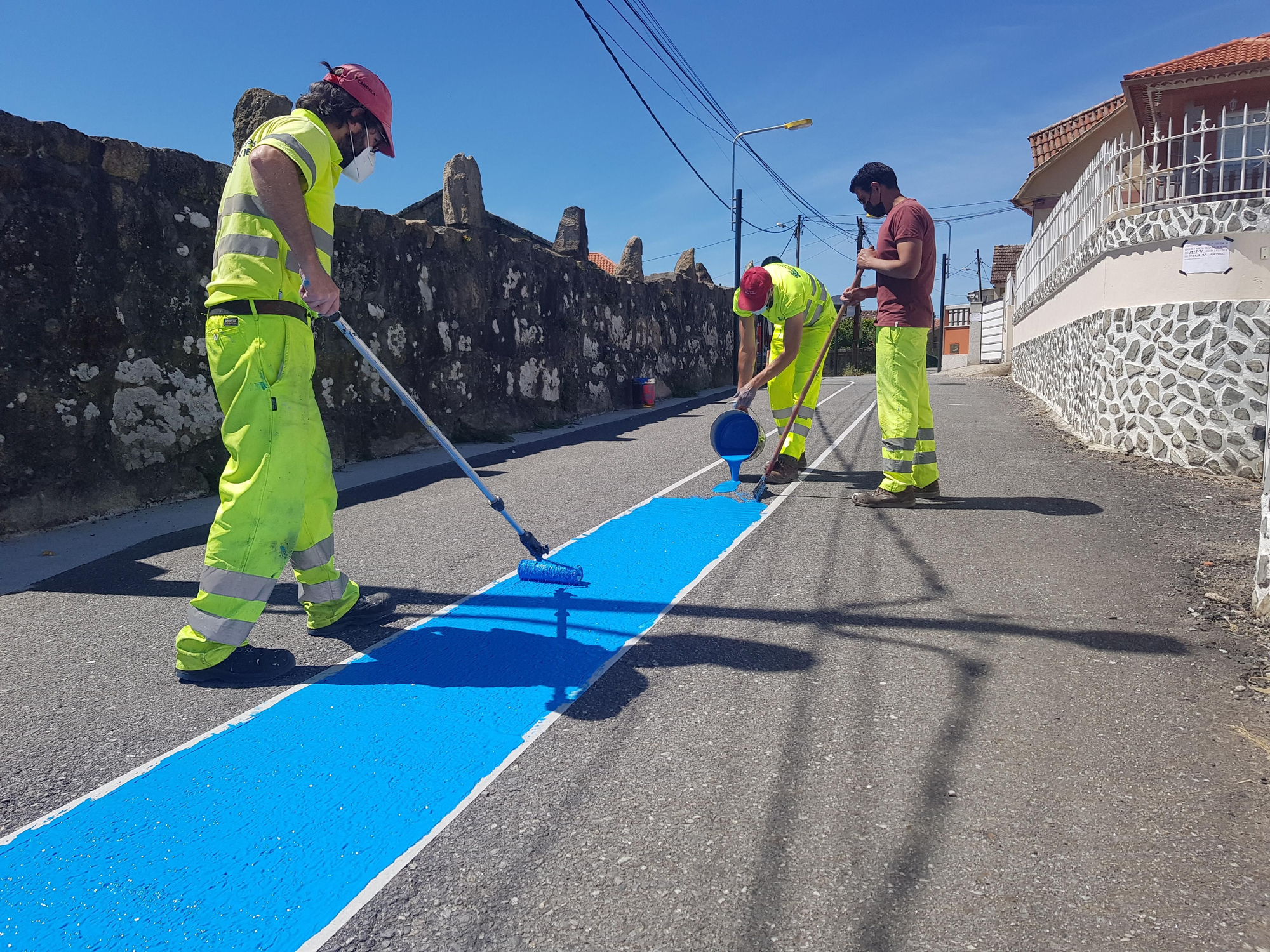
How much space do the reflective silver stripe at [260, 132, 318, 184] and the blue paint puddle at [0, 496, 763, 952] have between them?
195 centimetres

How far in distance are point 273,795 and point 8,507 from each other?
4665 millimetres

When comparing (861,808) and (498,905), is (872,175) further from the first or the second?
(498,905)

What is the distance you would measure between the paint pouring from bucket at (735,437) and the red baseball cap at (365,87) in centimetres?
381

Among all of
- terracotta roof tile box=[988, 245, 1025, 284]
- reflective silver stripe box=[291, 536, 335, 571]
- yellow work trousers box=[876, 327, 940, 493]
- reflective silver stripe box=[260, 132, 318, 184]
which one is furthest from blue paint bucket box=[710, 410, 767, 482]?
terracotta roof tile box=[988, 245, 1025, 284]

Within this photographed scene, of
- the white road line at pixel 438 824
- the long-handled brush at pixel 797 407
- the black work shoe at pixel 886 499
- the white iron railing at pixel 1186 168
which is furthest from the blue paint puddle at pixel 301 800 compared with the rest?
the white iron railing at pixel 1186 168

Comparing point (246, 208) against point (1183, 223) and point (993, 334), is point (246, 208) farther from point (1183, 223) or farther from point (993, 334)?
point (993, 334)

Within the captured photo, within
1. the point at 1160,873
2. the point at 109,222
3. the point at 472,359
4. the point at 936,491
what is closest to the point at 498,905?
the point at 1160,873

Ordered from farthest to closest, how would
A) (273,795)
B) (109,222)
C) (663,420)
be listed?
(663,420) < (109,222) < (273,795)

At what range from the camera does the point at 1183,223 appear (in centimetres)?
688

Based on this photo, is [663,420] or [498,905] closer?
[498,905]

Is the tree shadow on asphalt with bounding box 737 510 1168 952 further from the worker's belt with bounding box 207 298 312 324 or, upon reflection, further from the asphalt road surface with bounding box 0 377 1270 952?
the worker's belt with bounding box 207 298 312 324

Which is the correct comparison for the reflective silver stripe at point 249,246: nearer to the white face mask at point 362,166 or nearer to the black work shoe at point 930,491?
the white face mask at point 362,166

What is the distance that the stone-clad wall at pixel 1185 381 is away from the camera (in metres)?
6.49

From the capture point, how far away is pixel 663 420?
1345 centimetres
